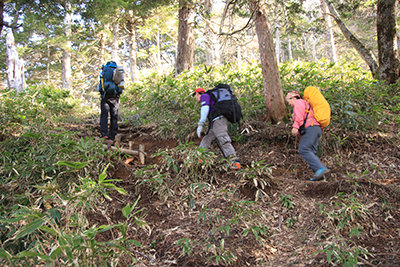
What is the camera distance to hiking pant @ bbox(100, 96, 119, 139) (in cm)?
568

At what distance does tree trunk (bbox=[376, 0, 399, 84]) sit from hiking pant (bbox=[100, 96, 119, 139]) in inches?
290

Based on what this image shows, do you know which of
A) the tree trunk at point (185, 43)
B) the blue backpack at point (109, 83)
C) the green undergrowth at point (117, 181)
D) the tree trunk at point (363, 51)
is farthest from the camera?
the tree trunk at point (185, 43)

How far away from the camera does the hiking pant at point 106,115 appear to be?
568cm

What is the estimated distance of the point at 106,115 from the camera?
5691 millimetres

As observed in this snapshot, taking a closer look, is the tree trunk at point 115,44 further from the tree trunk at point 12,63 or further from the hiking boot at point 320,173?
the hiking boot at point 320,173

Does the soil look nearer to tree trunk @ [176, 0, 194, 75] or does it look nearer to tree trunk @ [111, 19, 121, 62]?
tree trunk @ [176, 0, 194, 75]

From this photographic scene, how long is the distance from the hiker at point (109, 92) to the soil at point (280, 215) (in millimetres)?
1343

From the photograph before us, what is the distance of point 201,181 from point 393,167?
3.44 meters

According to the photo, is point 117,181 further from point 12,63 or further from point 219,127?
point 12,63

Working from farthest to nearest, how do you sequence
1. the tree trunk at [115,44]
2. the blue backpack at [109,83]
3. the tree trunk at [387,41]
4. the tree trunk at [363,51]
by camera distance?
the tree trunk at [115,44] < the tree trunk at [363,51] < the tree trunk at [387,41] < the blue backpack at [109,83]

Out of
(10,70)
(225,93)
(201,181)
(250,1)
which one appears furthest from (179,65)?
(10,70)

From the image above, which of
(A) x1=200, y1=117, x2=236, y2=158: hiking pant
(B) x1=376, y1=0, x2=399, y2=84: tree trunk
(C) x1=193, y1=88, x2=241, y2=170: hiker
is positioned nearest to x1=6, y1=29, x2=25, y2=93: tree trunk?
(C) x1=193, y1=88, x2=241, y2=170: hiker

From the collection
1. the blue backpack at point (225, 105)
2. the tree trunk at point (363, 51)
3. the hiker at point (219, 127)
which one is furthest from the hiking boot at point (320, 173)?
the tree trunk at point (363, 51)

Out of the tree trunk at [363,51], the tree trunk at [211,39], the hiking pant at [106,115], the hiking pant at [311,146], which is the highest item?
the tree trunk at [211,39]
